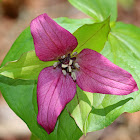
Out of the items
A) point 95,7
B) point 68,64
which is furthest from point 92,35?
point 95,7

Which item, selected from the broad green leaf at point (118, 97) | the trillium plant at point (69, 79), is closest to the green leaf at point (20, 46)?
the trillium plant at point (69, 79)

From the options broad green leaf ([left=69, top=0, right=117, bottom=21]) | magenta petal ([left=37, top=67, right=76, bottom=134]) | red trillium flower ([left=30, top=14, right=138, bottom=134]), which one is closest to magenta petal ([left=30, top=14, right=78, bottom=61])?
red trillium flower ([left=30, top=14, right=138, bottom=134])

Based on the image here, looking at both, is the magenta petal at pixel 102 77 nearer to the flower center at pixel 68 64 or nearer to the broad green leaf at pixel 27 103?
the flower center at pixel 68 64

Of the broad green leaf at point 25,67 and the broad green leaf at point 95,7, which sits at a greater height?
the broad green leaf at point 25,67

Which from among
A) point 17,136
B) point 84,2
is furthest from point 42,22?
point 17,136

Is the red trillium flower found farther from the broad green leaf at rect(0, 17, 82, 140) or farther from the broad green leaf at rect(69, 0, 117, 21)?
the broad green leaf at rect(69, 0, 117, 21)

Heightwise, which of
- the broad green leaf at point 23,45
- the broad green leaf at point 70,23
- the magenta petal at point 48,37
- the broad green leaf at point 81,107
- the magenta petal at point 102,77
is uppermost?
the magenta petal at point 48,37

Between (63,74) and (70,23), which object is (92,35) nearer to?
(63,74)

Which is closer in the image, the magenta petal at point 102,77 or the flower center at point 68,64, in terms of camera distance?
the magenta petal at point 102,77
